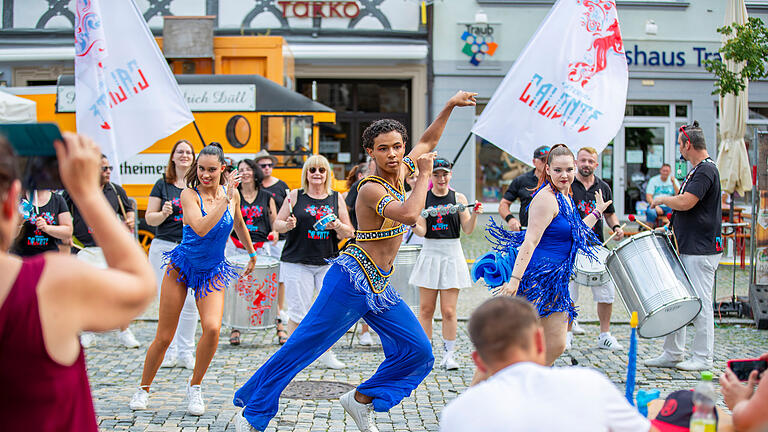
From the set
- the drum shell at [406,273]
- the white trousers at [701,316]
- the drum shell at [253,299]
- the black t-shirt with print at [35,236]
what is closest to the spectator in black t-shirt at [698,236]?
the white trousers at [701,316]

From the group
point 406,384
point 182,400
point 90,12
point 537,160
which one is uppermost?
point 90,12

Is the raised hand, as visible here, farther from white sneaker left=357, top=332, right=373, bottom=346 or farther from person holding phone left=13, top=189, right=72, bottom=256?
person holding phone left=13, top=189, right=72, bottom=256

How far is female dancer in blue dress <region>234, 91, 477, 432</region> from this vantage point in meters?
4.52

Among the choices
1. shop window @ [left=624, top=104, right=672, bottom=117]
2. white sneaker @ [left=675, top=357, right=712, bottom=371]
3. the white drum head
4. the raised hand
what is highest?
shop window @ [left=624, top=104, right=672, bottom=117]

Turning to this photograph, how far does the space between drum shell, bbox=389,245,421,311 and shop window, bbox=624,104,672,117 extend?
1331 cm

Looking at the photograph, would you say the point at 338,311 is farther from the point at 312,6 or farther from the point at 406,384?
the point at 312,6

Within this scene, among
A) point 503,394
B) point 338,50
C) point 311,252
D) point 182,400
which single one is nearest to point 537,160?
point 311,252

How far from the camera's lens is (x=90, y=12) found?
8.75 meters

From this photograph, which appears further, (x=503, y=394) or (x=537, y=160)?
(x=537, y=160)

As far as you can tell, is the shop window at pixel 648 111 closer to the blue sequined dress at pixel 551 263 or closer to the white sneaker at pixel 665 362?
the white sneaker at pixel 665 362

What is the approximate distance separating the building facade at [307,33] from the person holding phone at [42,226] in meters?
12.6

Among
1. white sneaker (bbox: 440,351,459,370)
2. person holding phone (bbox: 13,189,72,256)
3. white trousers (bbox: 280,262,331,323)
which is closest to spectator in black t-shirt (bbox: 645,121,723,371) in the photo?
white sneaker (bbox: 440,351,459,370)

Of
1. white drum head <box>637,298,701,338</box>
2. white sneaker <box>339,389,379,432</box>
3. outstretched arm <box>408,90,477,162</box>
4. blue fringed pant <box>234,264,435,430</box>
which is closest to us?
blue fringed pant <box>234,264,435,430</box>

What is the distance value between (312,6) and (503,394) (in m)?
18.2
